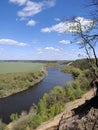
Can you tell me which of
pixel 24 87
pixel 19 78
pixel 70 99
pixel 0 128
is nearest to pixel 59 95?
pixel 70 99

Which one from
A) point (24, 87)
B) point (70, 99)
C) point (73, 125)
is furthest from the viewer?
point (24, 87)

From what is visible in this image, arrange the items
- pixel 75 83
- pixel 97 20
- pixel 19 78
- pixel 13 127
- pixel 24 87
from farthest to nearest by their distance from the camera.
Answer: pixel 19 78 < pixel 24 87 < pixel 75 83 < pixel 13 127 < pixel 97 20

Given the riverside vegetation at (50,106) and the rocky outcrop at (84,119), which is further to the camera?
the riverside vegetation at (50,106)

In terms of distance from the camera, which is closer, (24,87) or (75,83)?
(75,83)

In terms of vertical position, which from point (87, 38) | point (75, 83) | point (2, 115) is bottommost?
point (2, 115)

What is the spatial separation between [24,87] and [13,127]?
72.5 m

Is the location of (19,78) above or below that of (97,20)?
below

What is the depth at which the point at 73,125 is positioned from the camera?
16.0 metres

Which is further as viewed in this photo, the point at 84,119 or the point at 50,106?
the point at 50,106

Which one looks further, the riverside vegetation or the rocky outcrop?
the riverside vegetation

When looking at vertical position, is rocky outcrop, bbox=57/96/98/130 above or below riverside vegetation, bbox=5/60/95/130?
above

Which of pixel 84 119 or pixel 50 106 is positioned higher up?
pixel 84 119

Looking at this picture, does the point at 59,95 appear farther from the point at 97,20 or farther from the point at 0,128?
the point at 97,20

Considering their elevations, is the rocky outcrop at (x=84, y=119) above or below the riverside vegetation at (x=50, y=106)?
above
